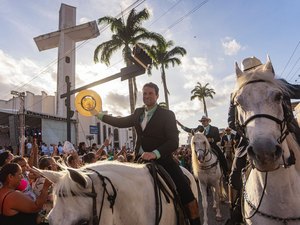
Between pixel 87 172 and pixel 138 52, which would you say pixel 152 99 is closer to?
pixel 87 172

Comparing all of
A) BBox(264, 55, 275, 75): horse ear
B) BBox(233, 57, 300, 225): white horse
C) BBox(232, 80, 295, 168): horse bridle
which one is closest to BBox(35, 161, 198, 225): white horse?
BBox(233, 57, 300, 225): white horse

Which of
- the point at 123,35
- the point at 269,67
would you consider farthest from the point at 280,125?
the point at 123,35

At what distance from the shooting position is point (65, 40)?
4447 cm

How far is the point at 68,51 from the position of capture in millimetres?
44156

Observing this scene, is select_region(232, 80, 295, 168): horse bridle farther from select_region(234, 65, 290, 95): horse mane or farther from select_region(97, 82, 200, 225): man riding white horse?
select_region(97, 82, 200, 225): man riding white horse

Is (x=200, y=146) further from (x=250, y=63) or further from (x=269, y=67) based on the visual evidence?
(x=269, y=67)

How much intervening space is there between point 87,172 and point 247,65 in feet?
7.91

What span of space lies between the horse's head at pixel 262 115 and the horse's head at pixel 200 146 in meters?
5.92

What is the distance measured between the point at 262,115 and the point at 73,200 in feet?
5.56

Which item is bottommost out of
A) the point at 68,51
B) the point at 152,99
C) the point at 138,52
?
the point at 152,99

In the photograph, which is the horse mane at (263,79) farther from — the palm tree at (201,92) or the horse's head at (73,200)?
the palm tree at (201,92)

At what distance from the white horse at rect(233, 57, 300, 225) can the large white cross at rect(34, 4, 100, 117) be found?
3853 centimetres

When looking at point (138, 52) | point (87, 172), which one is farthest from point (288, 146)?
point (138, 52)

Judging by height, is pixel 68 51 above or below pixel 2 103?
above
